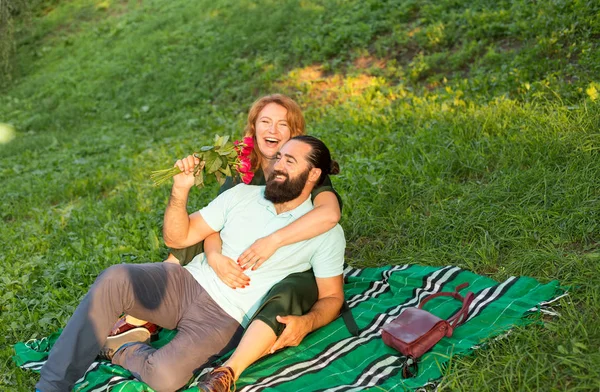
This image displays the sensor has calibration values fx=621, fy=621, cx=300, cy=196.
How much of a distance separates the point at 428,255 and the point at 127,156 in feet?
17.8

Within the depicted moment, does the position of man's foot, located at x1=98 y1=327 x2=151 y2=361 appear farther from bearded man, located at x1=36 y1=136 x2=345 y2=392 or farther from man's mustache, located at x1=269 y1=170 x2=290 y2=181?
man's mustache, located at x1=269 y1=170 x2=290 y2=181

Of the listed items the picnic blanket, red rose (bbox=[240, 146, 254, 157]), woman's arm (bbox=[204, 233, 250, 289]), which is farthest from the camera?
red rose (bbox=[240, 146, 254, 157])

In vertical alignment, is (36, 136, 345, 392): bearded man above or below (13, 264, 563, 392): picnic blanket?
above

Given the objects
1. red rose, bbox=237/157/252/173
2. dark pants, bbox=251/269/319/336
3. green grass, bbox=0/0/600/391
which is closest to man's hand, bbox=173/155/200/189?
red rose, bbox=237/157/252/173

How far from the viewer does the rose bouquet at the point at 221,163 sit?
3893mm

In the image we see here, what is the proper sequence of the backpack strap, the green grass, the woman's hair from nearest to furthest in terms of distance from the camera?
the backpack strap → the green grass → the woman's hair

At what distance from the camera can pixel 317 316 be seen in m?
3.79

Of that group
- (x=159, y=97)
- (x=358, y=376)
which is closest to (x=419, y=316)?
(x=358, y=376)

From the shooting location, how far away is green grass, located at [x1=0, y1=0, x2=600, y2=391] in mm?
4293

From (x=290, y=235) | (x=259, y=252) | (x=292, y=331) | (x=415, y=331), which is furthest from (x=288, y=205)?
(x=415, y=331)

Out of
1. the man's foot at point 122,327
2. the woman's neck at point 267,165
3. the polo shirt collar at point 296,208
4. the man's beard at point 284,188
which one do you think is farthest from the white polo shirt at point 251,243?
the man's foot at point 122,327

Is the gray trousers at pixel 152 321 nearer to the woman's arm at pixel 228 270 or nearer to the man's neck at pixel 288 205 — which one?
the woman's arm at pixel 228 270

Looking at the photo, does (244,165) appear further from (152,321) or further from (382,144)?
(382,144)

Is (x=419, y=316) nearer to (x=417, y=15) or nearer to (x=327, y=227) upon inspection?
(x=327, y=227)
